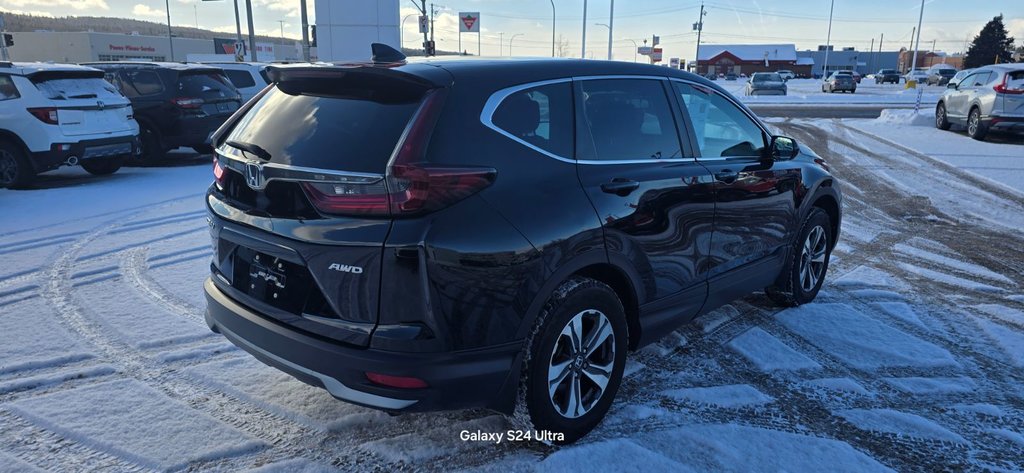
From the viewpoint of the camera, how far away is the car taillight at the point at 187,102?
1145 cm

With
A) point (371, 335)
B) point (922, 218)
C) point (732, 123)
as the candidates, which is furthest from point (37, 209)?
point (922, 218)

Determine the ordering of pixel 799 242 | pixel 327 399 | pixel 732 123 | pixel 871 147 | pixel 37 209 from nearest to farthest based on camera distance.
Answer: pixel 327 399, pixel 732 123, pixel 799 242, pixel 37 209, pixel 871 147

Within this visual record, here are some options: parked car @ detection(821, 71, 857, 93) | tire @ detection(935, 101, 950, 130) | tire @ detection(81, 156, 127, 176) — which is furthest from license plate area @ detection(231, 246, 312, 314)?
parked car @ detection(821, 71, 857, 93)

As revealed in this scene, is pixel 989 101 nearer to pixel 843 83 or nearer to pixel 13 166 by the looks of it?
pixel 13 166

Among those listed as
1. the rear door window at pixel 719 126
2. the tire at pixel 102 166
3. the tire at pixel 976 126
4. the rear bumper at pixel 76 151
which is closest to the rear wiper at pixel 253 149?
the rear door window at pixel 719 126

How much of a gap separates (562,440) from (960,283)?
4.42 m

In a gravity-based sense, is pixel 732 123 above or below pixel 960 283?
above

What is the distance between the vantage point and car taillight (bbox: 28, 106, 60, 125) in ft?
30.0

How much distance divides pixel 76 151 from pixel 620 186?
911 cm

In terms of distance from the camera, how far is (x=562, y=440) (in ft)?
10.2

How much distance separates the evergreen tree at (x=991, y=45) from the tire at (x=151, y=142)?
76.7m

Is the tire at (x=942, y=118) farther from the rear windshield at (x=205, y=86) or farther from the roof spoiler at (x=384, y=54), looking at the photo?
the roof spoiler at (x=384, y=54)

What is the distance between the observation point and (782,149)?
459 centimetres

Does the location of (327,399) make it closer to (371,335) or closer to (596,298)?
(371,335)
